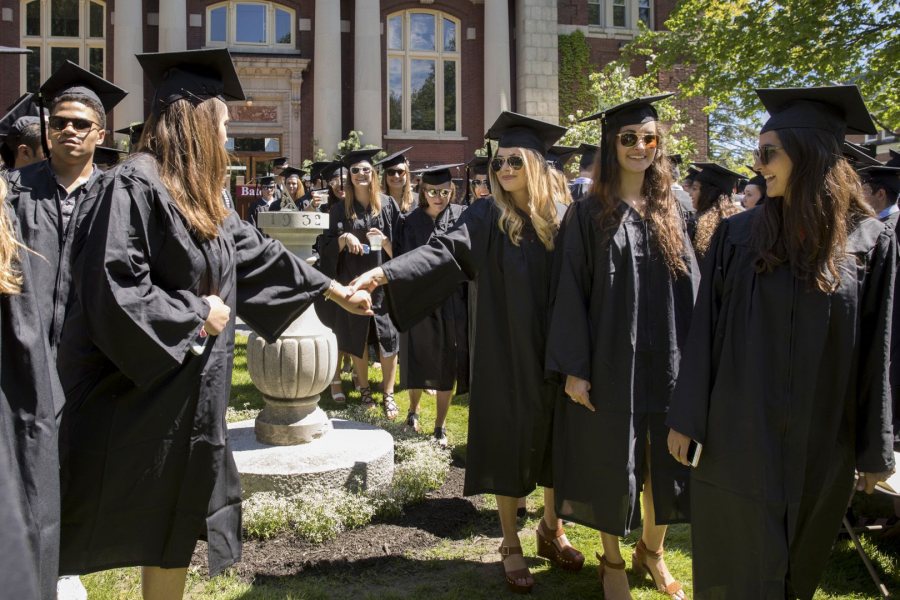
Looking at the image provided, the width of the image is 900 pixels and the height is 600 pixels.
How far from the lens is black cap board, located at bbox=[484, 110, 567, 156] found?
3.96 meters

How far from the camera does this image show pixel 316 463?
4465 mm

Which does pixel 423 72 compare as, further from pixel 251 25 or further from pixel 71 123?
pixel 71 123

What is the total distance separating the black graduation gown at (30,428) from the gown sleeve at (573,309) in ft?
6.67

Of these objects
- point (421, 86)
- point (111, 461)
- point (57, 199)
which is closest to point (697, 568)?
point (111, 461)

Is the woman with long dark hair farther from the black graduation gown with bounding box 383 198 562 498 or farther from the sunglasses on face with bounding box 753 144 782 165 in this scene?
the sunglasses on face with bounding box 753 144 782 165

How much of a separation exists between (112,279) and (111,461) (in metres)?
0.62

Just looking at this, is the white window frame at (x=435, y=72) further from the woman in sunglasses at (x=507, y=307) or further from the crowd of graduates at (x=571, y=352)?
the crowd of graduates at (x=571, y=352)

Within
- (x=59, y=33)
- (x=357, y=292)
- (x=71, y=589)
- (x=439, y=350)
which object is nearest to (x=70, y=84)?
(x=357, y=292)

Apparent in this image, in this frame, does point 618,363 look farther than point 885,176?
No

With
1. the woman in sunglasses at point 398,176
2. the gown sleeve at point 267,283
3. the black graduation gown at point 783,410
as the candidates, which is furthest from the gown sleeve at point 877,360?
the woman in sunglasses at point 398,176

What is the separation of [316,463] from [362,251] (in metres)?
2.83

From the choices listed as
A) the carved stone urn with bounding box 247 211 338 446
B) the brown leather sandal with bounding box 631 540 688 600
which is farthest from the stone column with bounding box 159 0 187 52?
the brown leather sandal with bounding box 631 540 688 600

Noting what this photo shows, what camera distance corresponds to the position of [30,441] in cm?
185

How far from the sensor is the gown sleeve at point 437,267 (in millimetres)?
3807
